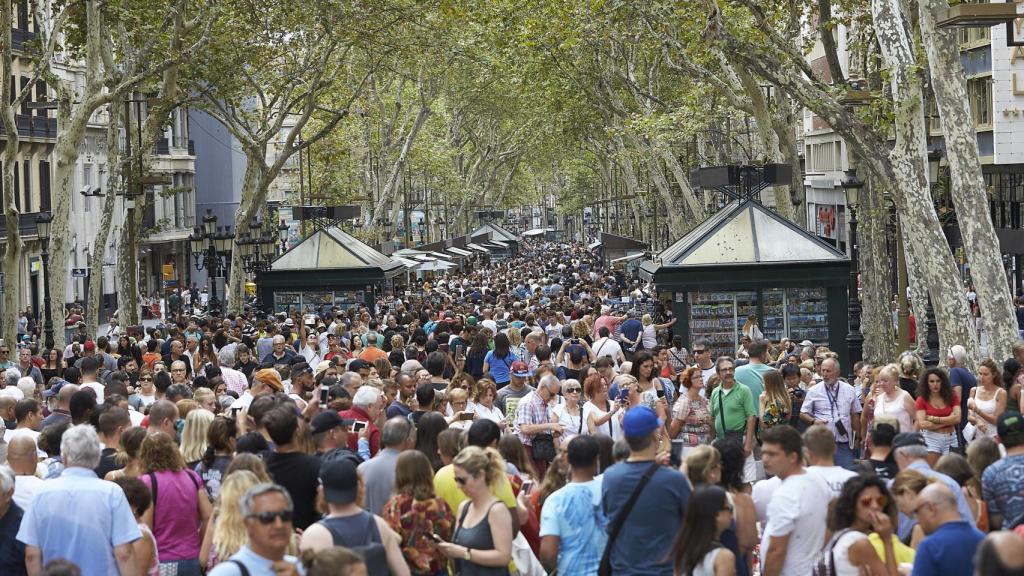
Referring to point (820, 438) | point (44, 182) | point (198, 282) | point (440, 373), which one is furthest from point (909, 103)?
point (198, 282)

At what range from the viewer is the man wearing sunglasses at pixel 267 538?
588cm

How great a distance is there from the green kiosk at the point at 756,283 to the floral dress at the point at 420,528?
16711 millimetres

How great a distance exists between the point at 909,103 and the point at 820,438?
369 inches

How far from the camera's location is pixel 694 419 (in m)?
12.0

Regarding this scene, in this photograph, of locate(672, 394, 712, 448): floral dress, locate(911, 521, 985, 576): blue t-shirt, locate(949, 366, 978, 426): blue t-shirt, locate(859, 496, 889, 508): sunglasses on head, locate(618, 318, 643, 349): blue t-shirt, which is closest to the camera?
locate(911, 521, 985, 576): blue t-shirt

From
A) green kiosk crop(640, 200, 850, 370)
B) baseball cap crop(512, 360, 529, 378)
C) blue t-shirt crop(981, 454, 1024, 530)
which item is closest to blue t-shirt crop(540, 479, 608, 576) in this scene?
blue t-shirt crop(981, 454, 1024, 530)

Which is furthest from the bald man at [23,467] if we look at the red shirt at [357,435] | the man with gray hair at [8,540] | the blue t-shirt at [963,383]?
the blue t-shirt at [963,383]

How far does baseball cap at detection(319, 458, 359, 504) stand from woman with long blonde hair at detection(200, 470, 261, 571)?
332 mm

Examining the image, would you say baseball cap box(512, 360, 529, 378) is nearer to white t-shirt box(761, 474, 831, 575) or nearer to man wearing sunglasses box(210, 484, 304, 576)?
white t-shirt box(761, 474, 831, 575)

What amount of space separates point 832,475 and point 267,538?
2968mm

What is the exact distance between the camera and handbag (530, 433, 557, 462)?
1173 centimetres

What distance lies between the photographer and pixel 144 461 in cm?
821

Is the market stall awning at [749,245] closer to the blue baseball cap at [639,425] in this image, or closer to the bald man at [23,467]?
the bald man at [23,467]

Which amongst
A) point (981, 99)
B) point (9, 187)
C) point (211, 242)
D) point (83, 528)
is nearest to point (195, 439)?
point (83, 528)
